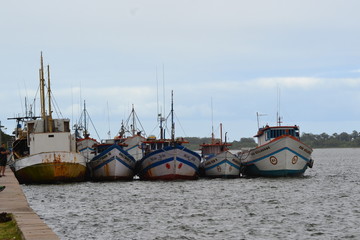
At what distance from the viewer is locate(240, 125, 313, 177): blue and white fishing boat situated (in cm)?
4425

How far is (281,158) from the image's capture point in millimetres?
44750

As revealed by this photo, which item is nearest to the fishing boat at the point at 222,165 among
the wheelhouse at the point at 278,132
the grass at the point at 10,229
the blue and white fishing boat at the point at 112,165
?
the wheelhouse at the point at 278,132

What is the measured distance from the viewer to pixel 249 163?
48.5 meters

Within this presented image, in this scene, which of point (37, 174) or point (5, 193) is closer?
point (5, 193)

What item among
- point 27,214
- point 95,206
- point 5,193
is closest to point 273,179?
point 95,206

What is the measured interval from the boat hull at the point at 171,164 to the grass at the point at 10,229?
27.4m

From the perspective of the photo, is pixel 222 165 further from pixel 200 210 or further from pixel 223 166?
pixel 200 210

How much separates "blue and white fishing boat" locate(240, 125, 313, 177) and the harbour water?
228cm

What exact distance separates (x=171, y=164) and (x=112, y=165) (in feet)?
17.0

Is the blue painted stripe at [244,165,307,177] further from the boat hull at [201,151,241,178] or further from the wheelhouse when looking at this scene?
the wheelhouse

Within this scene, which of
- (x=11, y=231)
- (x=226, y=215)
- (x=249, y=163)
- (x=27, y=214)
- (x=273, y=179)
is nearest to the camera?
(x=11, y=231)

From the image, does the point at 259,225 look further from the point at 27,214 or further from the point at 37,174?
the point at 37,174

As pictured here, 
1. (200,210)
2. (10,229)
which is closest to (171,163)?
(200,210)

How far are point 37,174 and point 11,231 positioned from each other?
26434 mm
